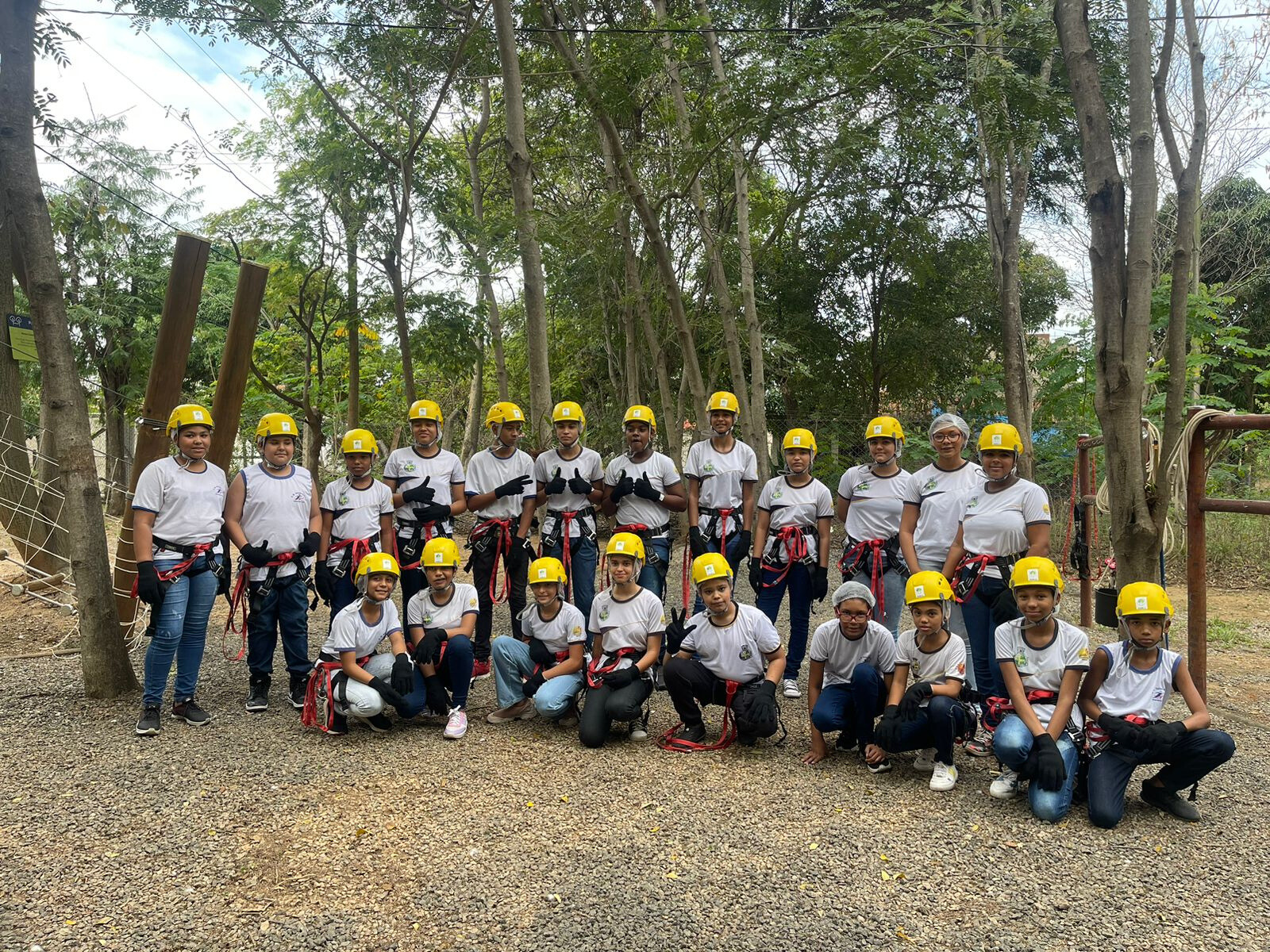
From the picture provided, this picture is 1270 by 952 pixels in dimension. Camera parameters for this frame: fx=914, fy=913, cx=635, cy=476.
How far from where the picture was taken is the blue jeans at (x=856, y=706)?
15.1 feet

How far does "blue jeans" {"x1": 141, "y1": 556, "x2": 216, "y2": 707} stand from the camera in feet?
16.7

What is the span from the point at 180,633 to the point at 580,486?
2.56 metres

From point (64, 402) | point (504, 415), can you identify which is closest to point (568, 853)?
point (504, 415)

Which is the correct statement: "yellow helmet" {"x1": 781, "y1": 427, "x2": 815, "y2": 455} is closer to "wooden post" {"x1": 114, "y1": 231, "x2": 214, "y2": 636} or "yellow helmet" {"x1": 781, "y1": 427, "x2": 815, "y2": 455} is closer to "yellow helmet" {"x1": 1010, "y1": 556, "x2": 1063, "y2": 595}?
"yellow helmet" {"x1": 1010, "y1": 556, "x2": 1063, "y2": 595}

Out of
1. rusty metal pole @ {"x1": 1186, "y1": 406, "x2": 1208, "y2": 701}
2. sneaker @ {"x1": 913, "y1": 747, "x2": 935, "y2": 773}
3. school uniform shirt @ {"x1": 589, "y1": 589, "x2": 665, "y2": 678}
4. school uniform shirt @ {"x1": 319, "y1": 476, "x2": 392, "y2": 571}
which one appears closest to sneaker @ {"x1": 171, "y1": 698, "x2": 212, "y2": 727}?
school uniform shirt @ {"x1": 319, "y1": 476, "x2": 392, "y2": 571}

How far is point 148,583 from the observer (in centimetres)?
492

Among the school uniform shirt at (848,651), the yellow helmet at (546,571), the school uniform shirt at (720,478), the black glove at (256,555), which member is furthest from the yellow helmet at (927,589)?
the black glove at (256,555)

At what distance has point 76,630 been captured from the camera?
786 centimetres

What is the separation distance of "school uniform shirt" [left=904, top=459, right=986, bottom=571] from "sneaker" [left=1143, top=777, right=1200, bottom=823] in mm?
1524

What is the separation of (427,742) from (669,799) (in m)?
1.53

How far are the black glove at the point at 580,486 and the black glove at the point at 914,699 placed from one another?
2.59 meters

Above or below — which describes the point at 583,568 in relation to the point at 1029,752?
above

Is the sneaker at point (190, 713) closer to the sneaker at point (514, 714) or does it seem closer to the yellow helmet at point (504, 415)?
the sneaker at point (514, 714)

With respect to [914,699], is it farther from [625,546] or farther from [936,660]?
[625,546]
